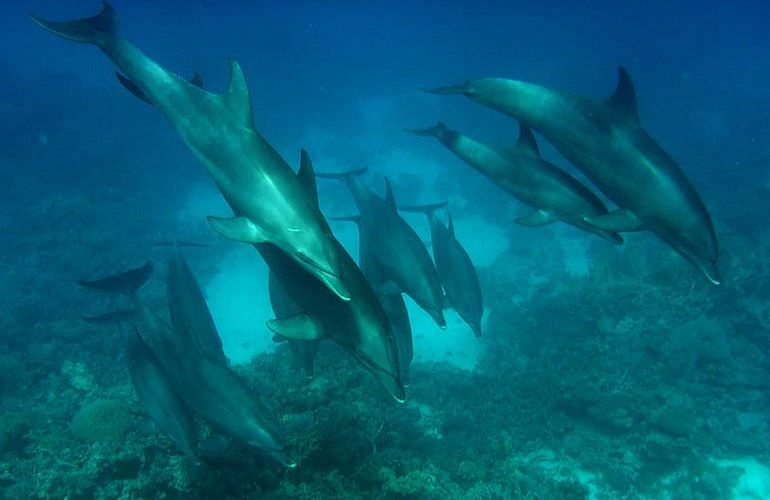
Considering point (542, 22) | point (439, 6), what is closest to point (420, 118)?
point (542, 22)

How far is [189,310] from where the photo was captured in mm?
5812

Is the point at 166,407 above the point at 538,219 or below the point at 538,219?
below

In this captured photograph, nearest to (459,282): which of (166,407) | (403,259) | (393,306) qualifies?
(393,306)

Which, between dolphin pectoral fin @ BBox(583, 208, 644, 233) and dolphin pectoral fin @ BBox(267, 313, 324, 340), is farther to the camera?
dolphin pectoral fin @ BBox(583, 208, 644, 233)

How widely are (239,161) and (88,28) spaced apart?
6.53 ft

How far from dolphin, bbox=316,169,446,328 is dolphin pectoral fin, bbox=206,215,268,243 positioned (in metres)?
2.15

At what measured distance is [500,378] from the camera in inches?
443

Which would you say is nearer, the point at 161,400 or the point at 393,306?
the point at 393,306

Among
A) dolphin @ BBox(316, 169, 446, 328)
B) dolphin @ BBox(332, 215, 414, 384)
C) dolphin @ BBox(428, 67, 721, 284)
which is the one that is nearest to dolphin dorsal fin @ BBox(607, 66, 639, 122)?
dolphin @ BBox(428, 67, 721, 284)

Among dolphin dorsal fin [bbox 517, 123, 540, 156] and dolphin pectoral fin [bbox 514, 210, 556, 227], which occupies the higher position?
dolphin dorsal fin [bbox 517, 123, 540, 156]

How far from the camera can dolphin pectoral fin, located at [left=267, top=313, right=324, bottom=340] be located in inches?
108

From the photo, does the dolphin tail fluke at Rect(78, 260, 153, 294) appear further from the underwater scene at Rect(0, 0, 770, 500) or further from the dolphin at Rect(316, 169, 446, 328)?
the dolphin at Rect(316, 169, 446, 328)

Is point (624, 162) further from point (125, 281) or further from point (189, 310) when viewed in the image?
point (125, 281)

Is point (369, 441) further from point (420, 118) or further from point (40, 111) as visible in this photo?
point (40, 111)
